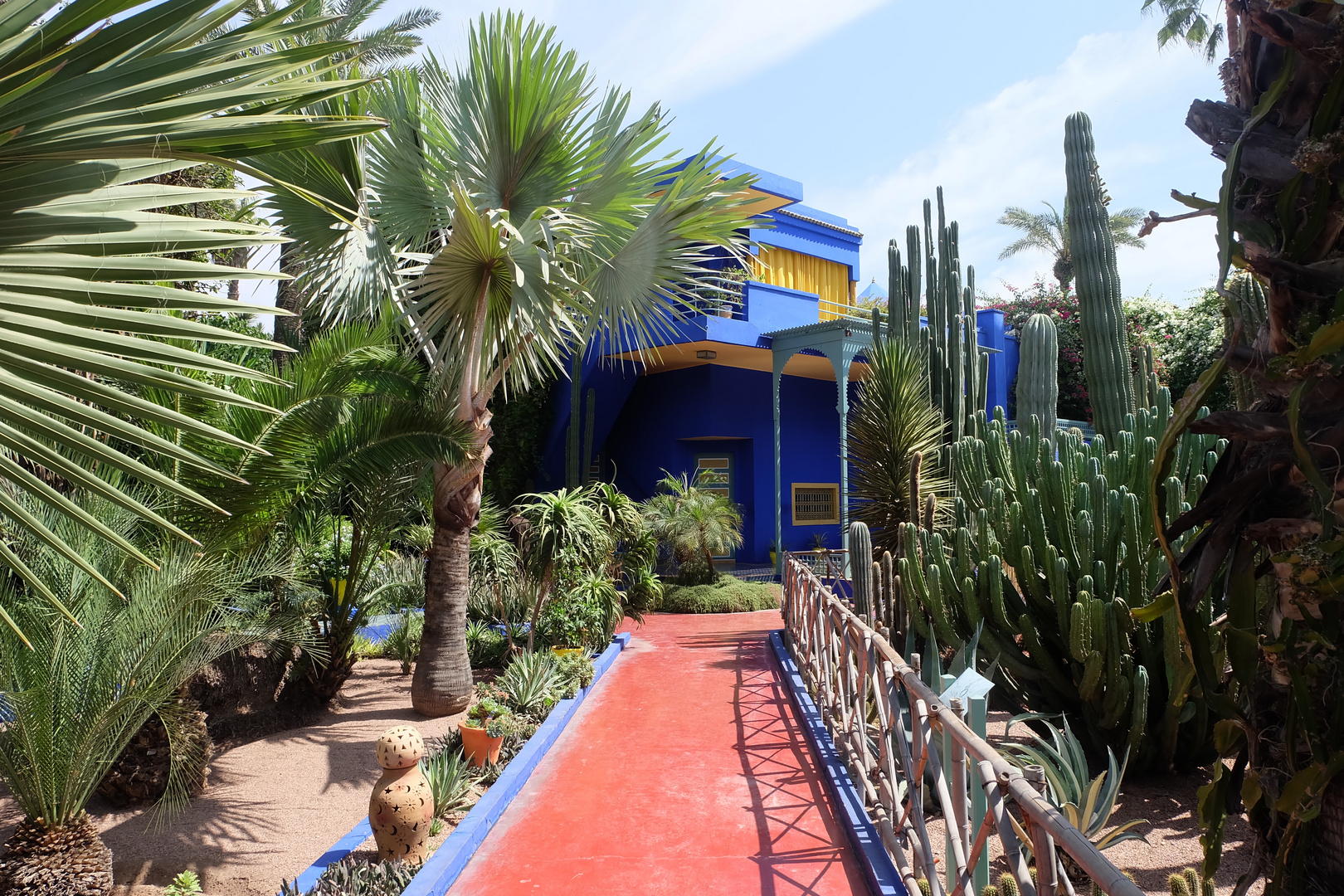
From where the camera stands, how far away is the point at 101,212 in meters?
1.84

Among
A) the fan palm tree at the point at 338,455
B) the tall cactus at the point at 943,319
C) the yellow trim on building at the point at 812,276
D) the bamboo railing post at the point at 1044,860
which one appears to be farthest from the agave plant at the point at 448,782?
the yellow trim on building at the point at 812,276

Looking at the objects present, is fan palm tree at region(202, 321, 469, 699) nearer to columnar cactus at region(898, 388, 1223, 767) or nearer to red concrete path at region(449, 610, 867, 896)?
red concrete path at region(449, 610, 867, 896)

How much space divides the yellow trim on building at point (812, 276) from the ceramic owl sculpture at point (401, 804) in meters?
14.6

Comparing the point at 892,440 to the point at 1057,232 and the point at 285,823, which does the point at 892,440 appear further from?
the point at 1057,232

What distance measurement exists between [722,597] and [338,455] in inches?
347

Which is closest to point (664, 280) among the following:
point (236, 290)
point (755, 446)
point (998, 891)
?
point (998, 891)

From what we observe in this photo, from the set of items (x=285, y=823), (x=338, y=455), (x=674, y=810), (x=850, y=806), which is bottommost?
(x=285, y=823)

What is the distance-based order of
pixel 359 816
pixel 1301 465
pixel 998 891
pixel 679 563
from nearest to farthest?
pixel 1301 465
pixel 998 891
pixel 359 816
pixel 679 563

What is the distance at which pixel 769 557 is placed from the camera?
57.7 feet

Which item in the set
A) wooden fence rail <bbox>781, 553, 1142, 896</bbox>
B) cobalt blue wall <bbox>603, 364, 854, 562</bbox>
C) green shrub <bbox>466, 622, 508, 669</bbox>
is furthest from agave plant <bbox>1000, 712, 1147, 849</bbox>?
cobalt blue wall <bbox>603, 364, 854, 562</bbox>

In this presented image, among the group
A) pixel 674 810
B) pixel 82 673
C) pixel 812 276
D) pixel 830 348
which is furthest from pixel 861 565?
pixel 812 276

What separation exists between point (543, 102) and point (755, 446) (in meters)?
11.6

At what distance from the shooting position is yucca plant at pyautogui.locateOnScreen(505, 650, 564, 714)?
7262mm

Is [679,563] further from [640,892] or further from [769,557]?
[640,892]
